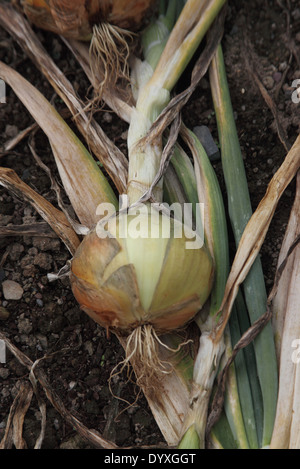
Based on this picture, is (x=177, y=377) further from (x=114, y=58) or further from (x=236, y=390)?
(x=114, y=58)

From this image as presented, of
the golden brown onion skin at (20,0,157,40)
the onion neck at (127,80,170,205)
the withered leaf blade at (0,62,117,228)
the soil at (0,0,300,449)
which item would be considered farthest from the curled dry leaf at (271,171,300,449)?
the golden brown onion skin at (20,0,157,40)

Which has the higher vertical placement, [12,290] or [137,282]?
[12,290]

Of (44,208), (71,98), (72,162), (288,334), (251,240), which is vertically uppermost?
(71,98)

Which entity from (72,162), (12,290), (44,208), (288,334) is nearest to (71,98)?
(72,162)

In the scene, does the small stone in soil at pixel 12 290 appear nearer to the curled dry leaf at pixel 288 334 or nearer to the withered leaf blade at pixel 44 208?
the withered leaf blade at pixel 44 208

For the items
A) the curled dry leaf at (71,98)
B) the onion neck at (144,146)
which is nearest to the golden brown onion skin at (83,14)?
the curled dry leaf at (71,98)

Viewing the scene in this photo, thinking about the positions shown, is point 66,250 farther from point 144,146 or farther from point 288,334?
point 288,334

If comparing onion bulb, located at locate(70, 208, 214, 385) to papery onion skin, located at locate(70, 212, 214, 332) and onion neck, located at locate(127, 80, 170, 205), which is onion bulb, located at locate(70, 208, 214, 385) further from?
onion neck, located at locate(127, 80, 170, 205)
